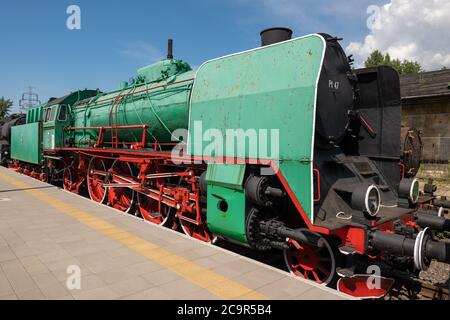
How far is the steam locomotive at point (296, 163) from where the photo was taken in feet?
11.8

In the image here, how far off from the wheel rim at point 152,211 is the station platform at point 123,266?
16.3 inches

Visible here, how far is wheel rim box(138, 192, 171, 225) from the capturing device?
6398 millimetres

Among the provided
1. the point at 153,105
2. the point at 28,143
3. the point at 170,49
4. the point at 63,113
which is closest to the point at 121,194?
the point at 153,105

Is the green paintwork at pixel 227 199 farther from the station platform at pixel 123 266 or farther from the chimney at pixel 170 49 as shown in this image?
the chimney at pixel 170 49

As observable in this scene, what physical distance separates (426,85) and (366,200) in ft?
30.7

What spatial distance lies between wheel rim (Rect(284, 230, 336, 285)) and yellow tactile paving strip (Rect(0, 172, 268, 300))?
0.97 m

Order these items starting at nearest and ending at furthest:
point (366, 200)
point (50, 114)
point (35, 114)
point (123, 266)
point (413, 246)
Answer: point (413, 246)
point (366, 200)
point (123, 266)
point (50, 114)
point (35, 114)

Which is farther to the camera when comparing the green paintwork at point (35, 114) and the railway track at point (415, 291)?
the green paintwork at point (35, 114)

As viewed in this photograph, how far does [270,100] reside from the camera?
4.03 m

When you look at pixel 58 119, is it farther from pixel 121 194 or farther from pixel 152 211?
pixel 152 211

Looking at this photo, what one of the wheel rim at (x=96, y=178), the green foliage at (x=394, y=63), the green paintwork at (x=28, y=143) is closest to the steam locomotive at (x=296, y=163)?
the wheel rim at (x=96, y=178)

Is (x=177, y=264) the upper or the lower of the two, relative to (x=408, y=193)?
lower

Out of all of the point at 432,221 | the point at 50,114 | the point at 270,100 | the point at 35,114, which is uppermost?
the point at 35,114
